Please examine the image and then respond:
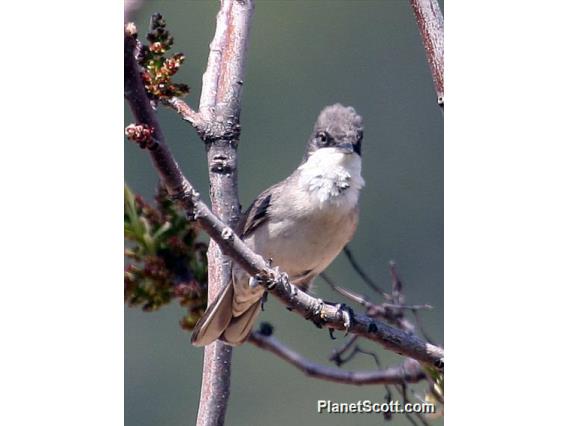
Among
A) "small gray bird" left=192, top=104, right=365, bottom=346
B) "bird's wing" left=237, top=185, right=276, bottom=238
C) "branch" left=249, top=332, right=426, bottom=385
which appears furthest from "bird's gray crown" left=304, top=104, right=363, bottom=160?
"branch" left=249, top=332, right=426, bottom=385

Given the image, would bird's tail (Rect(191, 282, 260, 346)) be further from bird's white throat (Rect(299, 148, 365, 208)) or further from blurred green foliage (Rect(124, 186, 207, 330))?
bird's white throat (Rect(299, 148, 365, 208))

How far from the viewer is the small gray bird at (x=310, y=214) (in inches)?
184

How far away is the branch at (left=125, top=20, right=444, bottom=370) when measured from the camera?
10.1 ft

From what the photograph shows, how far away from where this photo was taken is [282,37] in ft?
15.0

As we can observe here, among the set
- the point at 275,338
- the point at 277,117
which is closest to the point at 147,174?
the point at 277,117

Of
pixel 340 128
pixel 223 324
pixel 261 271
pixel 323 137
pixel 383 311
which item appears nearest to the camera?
pixel 261 271

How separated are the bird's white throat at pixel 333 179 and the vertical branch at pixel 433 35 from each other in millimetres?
1077

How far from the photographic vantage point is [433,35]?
3.66 meters

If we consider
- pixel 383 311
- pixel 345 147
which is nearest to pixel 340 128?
pixel 345 147

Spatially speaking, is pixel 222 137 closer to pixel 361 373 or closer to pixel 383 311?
pixel 383 311

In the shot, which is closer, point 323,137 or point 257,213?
point 323,137

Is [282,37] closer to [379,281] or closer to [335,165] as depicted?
[335,165]

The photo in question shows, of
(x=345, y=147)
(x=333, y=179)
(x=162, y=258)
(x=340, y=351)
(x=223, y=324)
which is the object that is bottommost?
(x=340, y=351)

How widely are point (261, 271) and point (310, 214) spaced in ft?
3.76
